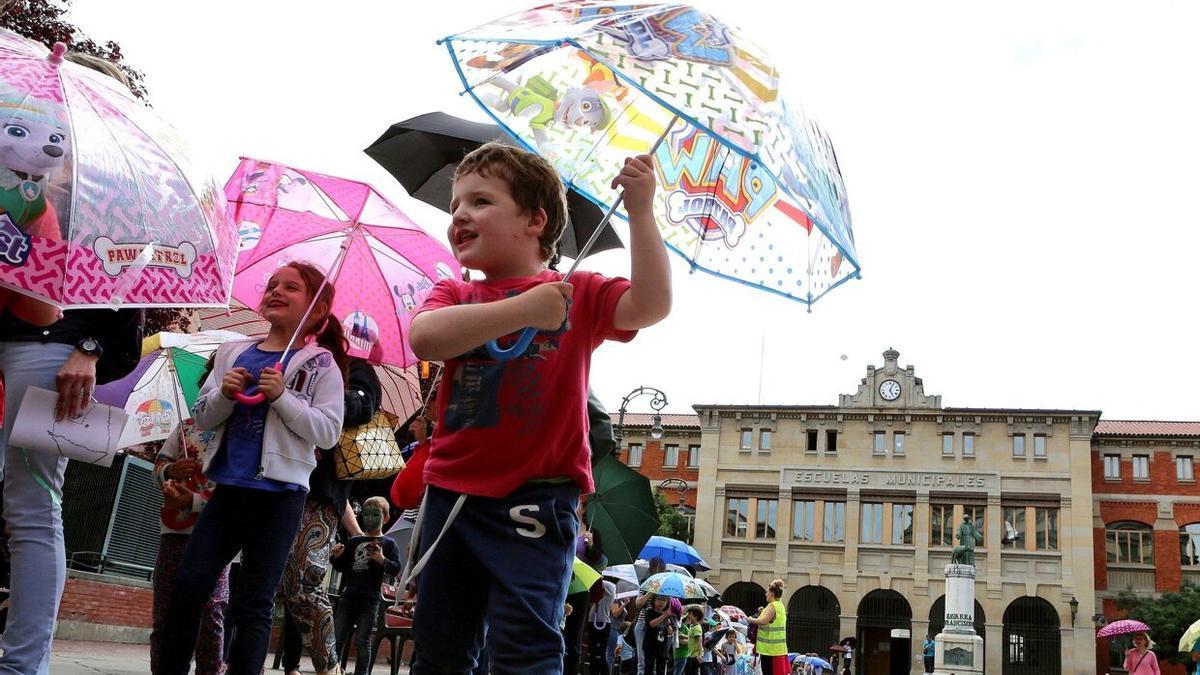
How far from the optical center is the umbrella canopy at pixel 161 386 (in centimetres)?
620

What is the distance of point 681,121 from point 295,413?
5.52 feet

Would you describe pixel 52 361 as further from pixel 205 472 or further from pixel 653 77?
pixel 653 77

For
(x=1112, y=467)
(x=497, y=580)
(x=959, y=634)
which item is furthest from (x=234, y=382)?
(x=1112, y=467)

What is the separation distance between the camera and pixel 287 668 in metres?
5.81

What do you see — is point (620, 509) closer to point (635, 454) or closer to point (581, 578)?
point (581, 578)

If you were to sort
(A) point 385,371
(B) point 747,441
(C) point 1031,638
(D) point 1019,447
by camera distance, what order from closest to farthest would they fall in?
(A) point 385,371 < (C) point 1031,638 < (D) point 1019,447 < (B) point 747,441

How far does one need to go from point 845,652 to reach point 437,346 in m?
43.5

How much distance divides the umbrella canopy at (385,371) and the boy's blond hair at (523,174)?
4.44m

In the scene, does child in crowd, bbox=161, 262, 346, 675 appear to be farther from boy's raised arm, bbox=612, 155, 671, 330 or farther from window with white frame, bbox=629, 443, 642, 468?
window with white frame, bbox=629, 443, 642, 468

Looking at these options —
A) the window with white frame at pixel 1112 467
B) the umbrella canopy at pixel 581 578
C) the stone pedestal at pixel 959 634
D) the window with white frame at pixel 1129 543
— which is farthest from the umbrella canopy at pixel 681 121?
the window with white frame at pixel 1112 467

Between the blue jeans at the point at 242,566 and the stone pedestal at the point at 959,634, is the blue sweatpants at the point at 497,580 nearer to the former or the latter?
the blue jeans at the point at 242,566

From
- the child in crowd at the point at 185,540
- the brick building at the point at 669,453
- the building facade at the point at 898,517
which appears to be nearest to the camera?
the child in crowd at the point at 185,540

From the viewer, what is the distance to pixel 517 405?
2389 mm

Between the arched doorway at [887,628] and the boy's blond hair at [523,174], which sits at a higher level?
the boy's blond hair at [523,174]
